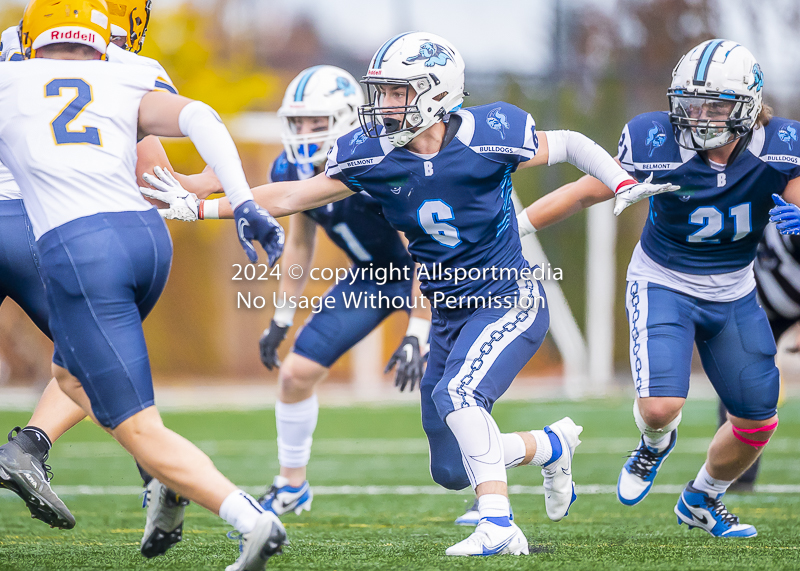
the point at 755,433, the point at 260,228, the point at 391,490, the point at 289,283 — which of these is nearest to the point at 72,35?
the point at 260,228

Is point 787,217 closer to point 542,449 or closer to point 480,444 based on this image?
point 542,449

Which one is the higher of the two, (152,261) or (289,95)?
(289,95)

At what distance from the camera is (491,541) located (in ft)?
9.91

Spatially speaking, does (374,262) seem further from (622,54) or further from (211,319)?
(622,54)

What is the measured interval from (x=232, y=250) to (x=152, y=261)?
38.3ft

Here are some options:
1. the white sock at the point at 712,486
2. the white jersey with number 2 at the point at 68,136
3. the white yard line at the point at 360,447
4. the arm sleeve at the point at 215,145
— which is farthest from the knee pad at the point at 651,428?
the white yard line at the point at 360,447

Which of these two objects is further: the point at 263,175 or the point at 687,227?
the point at 263,175

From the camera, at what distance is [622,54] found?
14344mm

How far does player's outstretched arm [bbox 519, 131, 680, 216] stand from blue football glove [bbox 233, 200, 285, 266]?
1128 mm

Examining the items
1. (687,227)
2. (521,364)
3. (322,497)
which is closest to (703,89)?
(687,227)

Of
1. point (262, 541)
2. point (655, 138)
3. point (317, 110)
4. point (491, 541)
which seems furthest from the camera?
point (317, 110)

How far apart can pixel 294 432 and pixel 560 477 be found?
1635 millimetres

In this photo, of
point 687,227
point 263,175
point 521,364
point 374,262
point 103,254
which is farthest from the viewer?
point 263,175

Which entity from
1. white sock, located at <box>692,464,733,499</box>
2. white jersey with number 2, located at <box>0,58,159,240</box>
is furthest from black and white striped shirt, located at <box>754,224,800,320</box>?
white jersey with number 2, located at <box>0,58,159,240</box>
